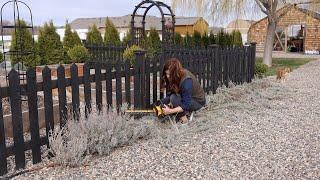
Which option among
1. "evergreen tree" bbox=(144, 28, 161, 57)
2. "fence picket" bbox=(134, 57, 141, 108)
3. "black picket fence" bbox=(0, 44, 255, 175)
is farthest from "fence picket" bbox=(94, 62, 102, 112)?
"evergreen tree" bbox=(144, 28, 161, 57)

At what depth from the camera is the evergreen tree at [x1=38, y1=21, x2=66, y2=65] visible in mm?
14133

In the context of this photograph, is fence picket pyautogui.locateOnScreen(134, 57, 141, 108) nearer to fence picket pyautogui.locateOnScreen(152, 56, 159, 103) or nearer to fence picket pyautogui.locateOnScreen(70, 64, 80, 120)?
fence picket pyautogui.locateOnScreen(152, 56, 159, 103)

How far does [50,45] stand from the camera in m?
14.4

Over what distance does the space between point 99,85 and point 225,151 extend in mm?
1914

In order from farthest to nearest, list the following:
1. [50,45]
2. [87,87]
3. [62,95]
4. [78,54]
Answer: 1. [50,45]
2. [78,54]
3. [87,87]
4. [62,95]

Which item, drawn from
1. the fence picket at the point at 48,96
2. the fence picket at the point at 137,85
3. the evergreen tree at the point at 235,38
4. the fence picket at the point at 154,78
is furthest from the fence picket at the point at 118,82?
the evergreen tree at the point at 235,38

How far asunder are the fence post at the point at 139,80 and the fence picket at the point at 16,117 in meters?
2.14

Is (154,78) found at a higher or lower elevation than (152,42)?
lower

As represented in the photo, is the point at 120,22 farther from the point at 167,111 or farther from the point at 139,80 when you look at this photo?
the point at 167,111

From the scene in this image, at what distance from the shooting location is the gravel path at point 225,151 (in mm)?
3533

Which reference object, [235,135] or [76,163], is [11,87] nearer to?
[76,163]

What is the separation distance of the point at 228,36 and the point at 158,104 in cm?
1467

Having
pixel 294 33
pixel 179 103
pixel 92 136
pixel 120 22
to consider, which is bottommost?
pixel 92 136

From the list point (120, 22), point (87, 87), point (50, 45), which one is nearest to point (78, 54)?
point (50, 45)
